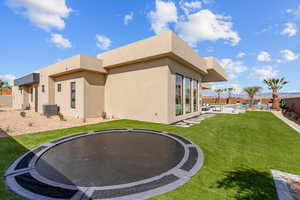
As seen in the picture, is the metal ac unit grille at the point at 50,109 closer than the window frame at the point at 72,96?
No

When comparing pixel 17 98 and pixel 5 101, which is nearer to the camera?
pixel 17 98

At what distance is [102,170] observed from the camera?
3137mm

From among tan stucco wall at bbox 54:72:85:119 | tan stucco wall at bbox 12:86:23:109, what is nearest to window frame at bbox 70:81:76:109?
tan stucco wall at bbox 54:72:85:119

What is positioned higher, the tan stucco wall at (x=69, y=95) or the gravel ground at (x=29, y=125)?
the tan stucco wall at (x=69, y=95)

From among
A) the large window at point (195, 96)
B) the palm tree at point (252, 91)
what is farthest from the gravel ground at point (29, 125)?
the palm tree at point (252, 91)

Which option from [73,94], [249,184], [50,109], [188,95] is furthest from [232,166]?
[50,109]

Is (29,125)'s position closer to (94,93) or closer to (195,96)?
(94,93)

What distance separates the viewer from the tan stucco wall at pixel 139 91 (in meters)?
8.66

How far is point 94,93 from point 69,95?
114 inches

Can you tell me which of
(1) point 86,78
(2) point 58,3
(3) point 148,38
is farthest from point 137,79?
(2) point 58,3

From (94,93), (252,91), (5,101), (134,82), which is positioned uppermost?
(252,91)

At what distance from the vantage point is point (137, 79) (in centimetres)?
981

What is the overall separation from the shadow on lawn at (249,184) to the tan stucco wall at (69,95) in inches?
424

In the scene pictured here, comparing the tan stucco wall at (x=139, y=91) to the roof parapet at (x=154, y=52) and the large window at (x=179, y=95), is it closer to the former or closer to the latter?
the roof parapet at (x=154, y=52)
